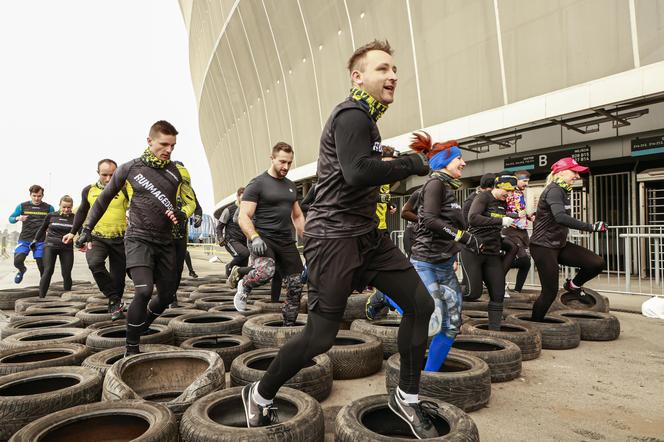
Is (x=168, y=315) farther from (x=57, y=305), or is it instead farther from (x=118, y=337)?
(x=57, y=305)

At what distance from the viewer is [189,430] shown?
233 cm

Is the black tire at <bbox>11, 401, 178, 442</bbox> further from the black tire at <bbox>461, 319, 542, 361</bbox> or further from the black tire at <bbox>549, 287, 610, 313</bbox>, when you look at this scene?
the black tire at <bbox>549, 287, 610, 313</bbox>

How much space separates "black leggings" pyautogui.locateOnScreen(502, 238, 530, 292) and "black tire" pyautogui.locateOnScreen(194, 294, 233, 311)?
419cm

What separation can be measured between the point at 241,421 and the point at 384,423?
0.88 metres

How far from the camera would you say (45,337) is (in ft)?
15.5

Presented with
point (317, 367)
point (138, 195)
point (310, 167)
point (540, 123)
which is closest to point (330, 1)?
point (310, 167)

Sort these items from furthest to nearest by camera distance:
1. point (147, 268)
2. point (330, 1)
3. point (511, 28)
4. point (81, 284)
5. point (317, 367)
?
point (330, 1)
point (511, 28)
point (81, 284)
point (147, 268)
point (317, 367)

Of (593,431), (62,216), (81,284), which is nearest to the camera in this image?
(593,431)

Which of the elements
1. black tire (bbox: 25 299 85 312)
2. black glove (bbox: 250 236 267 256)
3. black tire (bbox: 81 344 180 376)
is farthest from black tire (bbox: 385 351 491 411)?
black tire (bbox: 25 299 85 312)

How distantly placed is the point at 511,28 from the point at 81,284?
12.7m

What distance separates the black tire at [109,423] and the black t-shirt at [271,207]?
2913mm

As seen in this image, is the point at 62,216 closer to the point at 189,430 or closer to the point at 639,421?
the point at 189,430

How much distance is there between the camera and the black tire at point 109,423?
2291mm

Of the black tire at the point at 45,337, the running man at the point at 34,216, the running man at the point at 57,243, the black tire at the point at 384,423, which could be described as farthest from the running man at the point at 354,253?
the running man at the point at 34,216
